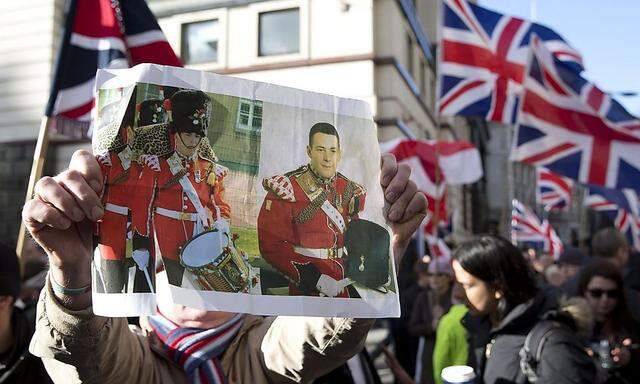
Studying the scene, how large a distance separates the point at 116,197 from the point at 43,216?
0.16m

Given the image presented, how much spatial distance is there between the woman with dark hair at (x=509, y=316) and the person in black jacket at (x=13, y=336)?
71.9 inches

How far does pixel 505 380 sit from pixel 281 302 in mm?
1650

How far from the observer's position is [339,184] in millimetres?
1562

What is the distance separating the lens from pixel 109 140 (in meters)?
1.39

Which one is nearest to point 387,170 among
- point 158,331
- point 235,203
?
point 235,203

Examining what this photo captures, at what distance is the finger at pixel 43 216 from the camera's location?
139cm

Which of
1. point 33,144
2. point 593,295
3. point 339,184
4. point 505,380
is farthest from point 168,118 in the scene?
point 33,144

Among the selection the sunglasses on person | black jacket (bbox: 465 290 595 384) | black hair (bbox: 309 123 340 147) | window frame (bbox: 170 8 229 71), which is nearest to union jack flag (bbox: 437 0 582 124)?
the sunglasses on person

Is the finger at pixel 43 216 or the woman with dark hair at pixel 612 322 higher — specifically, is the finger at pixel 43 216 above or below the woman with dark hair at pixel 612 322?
above

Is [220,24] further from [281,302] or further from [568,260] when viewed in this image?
[281,302]

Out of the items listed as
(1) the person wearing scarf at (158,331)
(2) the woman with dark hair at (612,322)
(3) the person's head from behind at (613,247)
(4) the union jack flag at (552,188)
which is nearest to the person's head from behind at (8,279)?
(1) the person wearing scarf at (158,331)

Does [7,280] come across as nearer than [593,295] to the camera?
Yes

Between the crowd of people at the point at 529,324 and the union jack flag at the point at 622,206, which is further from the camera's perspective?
the union jack flag at the point at 622,206

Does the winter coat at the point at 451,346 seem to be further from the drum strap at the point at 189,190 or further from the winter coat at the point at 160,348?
the drum strap at the point at 189,190
